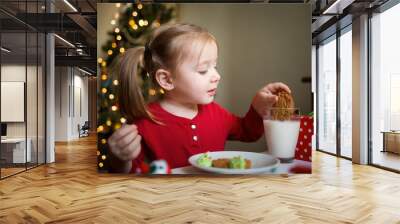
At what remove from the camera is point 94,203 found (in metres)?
3.94

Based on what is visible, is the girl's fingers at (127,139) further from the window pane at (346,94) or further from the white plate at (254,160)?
the window pane at (346,94)

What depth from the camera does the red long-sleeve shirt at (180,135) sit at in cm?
509

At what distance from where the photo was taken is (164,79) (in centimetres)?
500

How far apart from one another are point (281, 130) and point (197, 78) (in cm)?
125

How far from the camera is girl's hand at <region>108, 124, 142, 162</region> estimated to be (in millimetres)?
5145

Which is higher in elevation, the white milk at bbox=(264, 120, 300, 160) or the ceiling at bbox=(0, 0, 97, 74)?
the ceiling at bbox=(0, 0, 97, 74)

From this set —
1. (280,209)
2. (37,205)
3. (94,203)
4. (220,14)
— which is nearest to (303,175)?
(280,209)

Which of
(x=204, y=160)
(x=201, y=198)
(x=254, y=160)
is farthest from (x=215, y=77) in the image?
(x=201, y=198)

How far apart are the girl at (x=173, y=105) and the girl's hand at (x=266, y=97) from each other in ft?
0.07

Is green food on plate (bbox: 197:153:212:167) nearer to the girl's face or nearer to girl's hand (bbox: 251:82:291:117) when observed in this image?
the girl's face

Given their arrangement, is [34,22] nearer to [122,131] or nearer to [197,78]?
[122,131]

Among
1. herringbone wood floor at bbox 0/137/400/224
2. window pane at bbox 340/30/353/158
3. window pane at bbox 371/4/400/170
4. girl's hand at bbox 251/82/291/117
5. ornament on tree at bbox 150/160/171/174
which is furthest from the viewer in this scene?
window pane at bbox 340/30/353/158

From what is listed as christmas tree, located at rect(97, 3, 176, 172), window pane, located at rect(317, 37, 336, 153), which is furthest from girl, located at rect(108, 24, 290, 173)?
window pane, located at rect(317, 37, 336, 153)

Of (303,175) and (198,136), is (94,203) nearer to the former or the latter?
(198,136)
